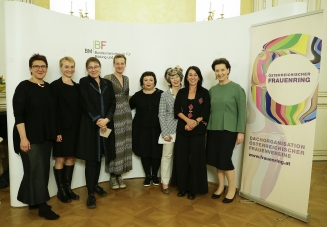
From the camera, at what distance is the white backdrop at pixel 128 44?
2.64 m

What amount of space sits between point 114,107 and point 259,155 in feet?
5.81

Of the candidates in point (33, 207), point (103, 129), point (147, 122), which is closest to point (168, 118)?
point (147, 122)

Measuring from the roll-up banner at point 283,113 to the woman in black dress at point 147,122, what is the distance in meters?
1.15

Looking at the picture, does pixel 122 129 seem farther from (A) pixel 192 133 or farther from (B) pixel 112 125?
(A) pixel 192 133

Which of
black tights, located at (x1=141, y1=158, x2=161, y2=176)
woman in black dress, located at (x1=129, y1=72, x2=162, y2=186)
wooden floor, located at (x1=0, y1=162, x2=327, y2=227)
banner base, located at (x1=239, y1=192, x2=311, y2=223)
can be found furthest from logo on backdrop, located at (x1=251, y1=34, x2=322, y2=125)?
black tights, located at (x1=141, y1=158, x2=161, y2=176)

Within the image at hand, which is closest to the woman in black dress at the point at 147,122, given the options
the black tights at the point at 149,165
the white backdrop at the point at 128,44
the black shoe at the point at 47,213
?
the black tights at the point at 149,165

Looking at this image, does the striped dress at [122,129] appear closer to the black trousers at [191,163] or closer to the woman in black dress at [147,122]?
the woman in black dress at [147,122]

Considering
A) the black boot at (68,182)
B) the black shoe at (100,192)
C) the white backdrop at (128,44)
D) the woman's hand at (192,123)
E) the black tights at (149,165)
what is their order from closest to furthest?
the white backdrop at (128,44)
the woman's hand at (192,123)
the black boot at (68,182)
the black shoe at (100,192)
the black tights at (149,165)

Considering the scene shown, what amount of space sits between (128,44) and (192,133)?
1.63 metres

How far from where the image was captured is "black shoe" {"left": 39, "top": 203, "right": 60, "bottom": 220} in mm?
2506

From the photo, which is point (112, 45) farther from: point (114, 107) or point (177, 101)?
point (177, 101)

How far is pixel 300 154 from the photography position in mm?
2510

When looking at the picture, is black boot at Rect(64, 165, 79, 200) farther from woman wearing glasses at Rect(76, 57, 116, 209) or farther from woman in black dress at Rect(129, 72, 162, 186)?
woman in black dress at Rect(129, 72, 162, 186)

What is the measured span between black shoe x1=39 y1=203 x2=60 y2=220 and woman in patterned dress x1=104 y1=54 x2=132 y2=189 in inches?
33.8
